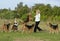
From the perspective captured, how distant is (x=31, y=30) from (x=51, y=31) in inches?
65.2

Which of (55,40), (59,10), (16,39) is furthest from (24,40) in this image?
(59,10)

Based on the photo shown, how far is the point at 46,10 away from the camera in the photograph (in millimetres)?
63156

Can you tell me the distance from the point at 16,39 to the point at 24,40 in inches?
31.3

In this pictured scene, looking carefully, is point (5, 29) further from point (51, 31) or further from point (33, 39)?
point (33, 39)

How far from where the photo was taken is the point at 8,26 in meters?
20.4

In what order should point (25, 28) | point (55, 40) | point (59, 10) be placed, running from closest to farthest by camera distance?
1. point (55, 40)
2. point (25, 28)
3. point (59, 10)

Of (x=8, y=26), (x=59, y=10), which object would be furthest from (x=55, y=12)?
(x=8, y=26)

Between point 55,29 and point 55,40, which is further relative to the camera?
point 55,29

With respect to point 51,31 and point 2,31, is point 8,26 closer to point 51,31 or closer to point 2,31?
point 2,31

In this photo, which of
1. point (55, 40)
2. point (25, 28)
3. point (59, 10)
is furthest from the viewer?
point (59, 10)

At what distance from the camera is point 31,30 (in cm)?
1977

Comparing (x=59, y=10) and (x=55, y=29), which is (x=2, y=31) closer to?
(x=55, y=29)

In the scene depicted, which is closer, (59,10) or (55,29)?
(55,29)

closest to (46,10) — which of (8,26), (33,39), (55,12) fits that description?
(55,12)
